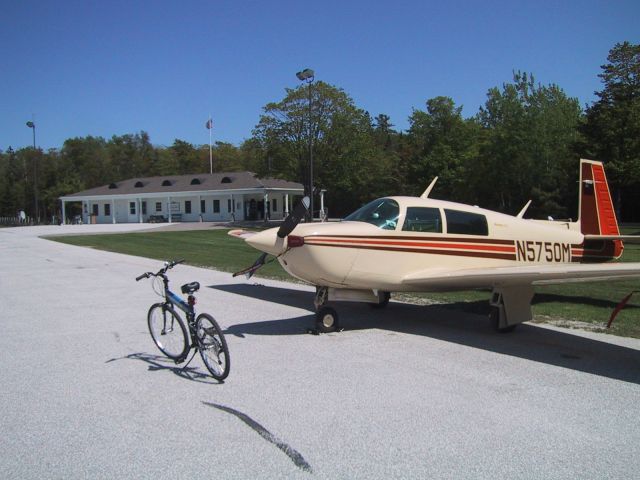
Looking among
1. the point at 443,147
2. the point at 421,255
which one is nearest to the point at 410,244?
the point at 421,255

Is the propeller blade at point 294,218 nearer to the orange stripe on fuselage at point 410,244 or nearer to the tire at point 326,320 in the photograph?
the orange stripe on fuselage at point 410,244

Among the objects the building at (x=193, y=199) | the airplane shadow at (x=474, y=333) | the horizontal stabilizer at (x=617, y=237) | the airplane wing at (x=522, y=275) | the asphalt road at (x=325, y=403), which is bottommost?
the airplane shadow at (x=474, y=333)

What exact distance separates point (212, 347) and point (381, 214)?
12.4 ft

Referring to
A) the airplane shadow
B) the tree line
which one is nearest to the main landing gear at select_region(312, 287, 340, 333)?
the airplane shadow

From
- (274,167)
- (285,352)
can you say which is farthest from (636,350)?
(274,167)

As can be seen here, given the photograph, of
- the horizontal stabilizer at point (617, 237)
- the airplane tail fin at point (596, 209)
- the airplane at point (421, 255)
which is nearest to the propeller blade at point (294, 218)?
the airplane at point (421, 255)

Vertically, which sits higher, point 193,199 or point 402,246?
point 193,199

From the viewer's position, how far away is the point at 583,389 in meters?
5.49

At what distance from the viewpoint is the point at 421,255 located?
8328 millimetres

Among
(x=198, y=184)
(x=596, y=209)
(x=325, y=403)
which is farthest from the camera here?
(x=198, y=184)

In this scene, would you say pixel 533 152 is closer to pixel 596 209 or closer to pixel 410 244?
pixel 596 209

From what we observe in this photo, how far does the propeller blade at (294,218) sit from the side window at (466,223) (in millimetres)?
2628

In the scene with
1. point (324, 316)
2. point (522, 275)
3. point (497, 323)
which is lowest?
point (497, 323)

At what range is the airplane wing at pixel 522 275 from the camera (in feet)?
22.4
